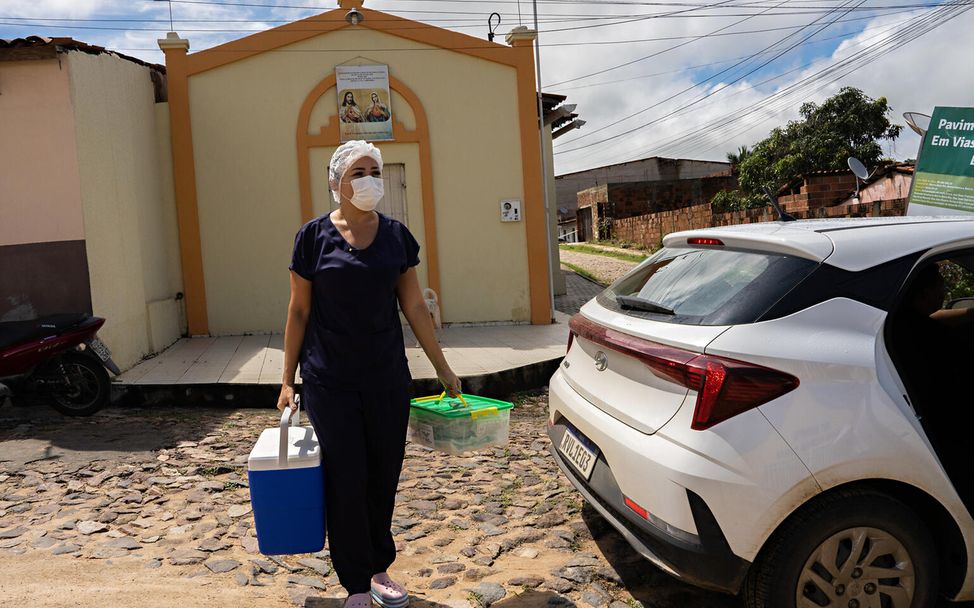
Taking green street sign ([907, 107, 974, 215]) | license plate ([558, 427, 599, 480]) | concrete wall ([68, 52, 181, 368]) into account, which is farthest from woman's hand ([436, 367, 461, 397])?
concrete wall ([68, 52, 181, 368])

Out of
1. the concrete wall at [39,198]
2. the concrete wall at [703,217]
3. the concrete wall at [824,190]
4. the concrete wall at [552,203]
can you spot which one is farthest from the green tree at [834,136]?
the concrete wall at [39,198]

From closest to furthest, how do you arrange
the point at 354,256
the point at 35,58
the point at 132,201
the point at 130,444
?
1. the point at 354,256
2. the point at 130,444
3. the point at 35,58
4. the point at 132,201

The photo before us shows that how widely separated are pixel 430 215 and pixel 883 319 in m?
8.69

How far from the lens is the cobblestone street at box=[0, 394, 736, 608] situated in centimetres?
352

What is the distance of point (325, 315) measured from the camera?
10.5ft

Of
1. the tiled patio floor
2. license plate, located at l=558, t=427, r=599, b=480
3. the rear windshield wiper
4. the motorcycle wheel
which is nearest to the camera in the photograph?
the rear windshield wiper

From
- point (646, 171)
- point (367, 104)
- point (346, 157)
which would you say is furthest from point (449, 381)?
point (646, 171)

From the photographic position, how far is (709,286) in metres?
3.22

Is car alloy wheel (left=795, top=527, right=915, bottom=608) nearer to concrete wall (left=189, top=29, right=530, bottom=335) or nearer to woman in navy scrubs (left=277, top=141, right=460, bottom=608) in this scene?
woman in navy scrubs (left=277, top=141, right=460, bottom=608)

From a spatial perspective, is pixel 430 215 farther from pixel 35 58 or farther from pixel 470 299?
pixel 35 58

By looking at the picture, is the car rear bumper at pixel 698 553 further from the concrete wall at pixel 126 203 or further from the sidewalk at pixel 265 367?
the concrete wall at pixel 126 203

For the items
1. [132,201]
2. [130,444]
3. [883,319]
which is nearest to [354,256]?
[883,319]

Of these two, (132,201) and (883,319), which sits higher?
(132,201)

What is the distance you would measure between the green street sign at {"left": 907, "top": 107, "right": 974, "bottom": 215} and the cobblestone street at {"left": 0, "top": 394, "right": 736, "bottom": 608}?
12.0 ft
